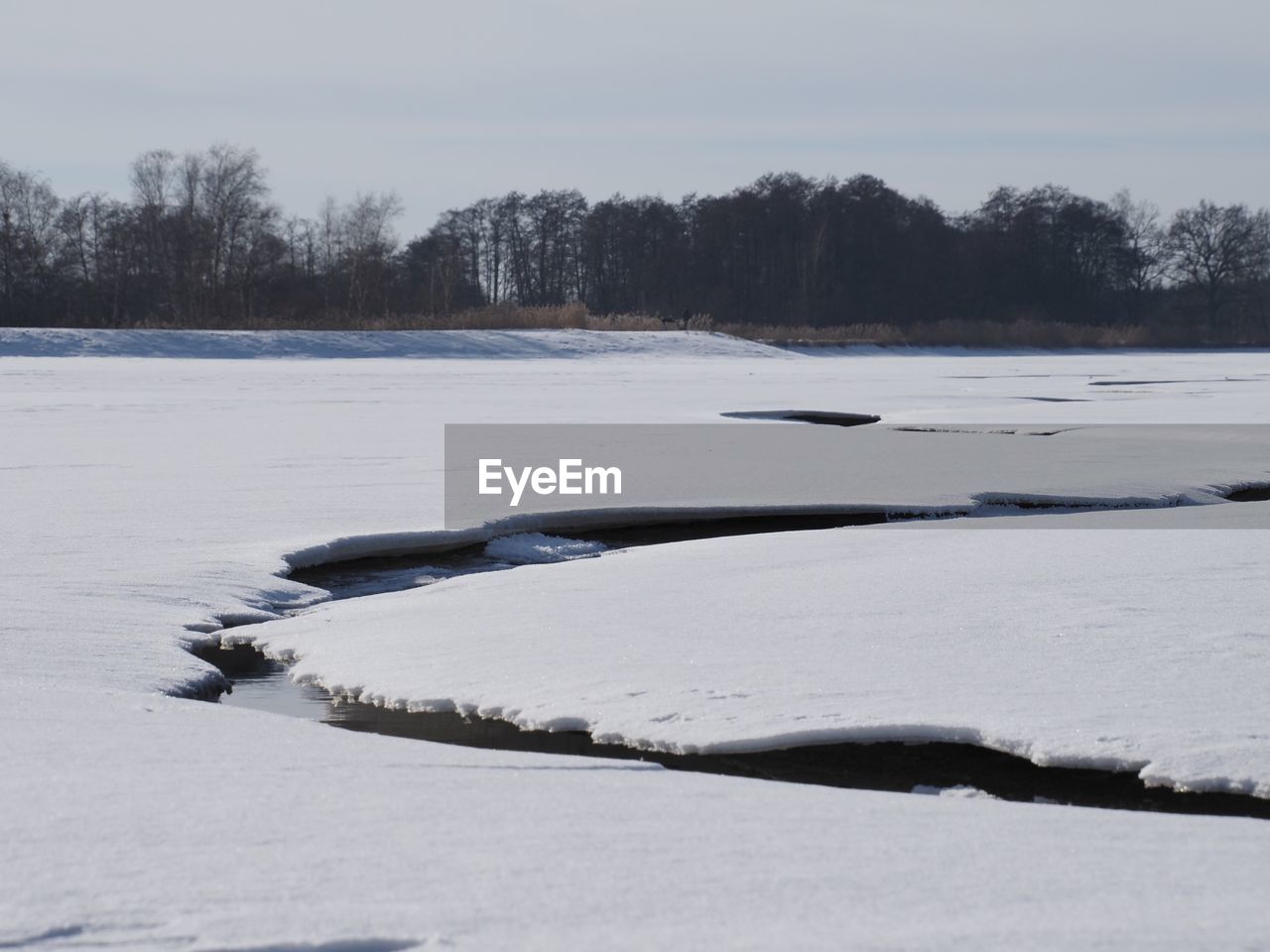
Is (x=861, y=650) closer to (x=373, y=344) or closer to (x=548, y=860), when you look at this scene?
(x=548, y=860)

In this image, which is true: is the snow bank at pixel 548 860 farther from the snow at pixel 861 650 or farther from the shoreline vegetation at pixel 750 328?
the shoreline vegetation at pixel 750 328

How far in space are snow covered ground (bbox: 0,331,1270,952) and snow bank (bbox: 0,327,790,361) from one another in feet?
61.5

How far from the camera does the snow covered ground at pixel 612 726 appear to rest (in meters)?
2.30

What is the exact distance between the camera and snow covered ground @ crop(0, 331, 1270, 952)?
7.55 feet

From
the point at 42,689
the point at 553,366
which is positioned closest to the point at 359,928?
the point at 42,689

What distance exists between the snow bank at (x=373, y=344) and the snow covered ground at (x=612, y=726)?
18.7m

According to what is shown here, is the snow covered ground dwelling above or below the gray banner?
below

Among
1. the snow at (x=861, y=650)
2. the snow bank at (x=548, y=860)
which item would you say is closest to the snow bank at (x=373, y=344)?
the snow at (x=861, y=650)

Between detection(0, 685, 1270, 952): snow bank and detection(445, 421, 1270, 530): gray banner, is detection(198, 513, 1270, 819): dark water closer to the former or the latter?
detection(0, 685, 1270, 952): snow bank

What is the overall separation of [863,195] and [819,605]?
58.6 meters

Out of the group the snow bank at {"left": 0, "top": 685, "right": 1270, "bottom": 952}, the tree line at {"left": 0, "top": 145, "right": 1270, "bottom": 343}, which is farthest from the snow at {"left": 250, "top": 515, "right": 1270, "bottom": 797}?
the tree line at {"left": 0, "top": 145, "right": 1270, "bottom": 343}

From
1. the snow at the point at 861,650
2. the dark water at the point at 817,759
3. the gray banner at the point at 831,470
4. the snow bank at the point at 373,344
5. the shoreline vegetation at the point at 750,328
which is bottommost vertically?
the dark water at the point at 817,759

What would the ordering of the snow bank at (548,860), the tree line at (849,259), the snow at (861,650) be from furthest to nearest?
1. the tree line at (849,259)
2. the snow at (861,650)
3. the snow bank at (548,860)

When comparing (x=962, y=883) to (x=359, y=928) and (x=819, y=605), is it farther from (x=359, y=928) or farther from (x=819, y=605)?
(x=819, y=605)
